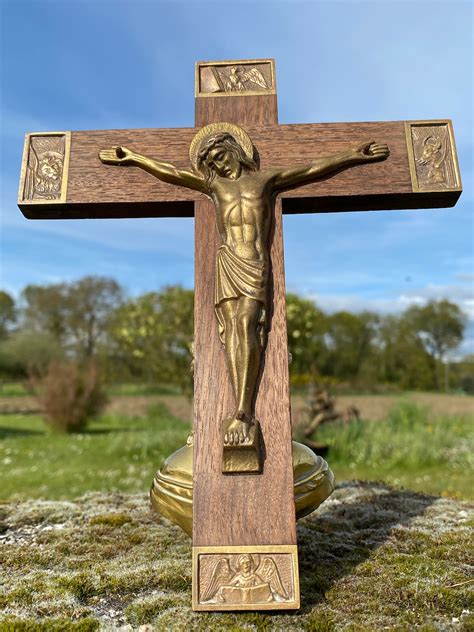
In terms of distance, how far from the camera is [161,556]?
3025 mm

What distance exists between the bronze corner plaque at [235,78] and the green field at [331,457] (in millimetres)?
5190

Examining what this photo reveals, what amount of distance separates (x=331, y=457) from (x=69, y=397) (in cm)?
756

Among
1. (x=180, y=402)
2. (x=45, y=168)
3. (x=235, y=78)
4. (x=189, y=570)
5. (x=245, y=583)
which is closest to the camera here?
(x=245, y=583)

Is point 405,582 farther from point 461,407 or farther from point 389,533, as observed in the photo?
point 461,407

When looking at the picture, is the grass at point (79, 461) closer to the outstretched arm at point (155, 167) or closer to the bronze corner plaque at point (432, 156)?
the outstretched arm at point (155, 167)

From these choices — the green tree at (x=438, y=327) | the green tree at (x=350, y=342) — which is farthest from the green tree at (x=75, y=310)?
the green tree at (x=438, y=327)

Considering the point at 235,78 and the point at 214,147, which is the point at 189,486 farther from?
the point at 235,78

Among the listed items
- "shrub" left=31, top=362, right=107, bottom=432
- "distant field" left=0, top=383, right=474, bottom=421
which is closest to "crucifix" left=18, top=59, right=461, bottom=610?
"distant field" left=0, top=383, right=474, bottom=421

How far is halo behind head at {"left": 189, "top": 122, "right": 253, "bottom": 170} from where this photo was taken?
9.40 ft

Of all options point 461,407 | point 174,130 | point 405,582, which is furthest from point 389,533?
point 461,407

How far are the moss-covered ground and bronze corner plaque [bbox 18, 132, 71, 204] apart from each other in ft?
6.99

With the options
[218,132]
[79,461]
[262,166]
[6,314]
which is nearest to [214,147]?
[218,132]

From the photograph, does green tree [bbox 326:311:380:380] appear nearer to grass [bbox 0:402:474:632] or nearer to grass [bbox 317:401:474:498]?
grass [bbox 317:401:474:498]

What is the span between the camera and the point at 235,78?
10.1 feet
